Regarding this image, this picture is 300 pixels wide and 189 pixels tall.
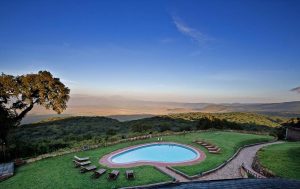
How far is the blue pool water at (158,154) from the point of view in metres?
17.9

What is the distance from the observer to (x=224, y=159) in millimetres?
16766

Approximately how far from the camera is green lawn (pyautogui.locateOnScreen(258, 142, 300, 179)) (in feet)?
42.1

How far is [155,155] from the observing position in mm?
19203

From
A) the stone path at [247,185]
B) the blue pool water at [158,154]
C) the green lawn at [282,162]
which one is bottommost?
the blue pool water at [158,154]

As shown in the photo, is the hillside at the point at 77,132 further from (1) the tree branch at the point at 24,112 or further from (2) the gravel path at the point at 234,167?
(2) the gravel path at the point at 234,167

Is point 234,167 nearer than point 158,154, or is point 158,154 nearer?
point 234,167

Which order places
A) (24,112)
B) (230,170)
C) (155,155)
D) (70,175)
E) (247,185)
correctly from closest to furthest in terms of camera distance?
(247,185) → (70,175) → (230,170) → (155,155) → (24,112)

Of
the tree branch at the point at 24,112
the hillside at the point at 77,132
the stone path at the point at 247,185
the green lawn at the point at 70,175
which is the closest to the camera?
the stone path at the point at 247,185

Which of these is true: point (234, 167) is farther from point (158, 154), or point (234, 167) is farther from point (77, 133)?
point (77, 133)

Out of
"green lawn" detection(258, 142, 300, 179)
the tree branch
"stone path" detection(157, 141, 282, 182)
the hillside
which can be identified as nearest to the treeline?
the hillside

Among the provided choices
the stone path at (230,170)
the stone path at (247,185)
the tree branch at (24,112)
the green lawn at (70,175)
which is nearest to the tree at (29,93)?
the tree branch at (24,112)

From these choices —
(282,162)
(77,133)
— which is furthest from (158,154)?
(77,133)

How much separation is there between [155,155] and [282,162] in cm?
897

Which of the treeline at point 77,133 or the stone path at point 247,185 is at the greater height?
the stone path at point 247,185
